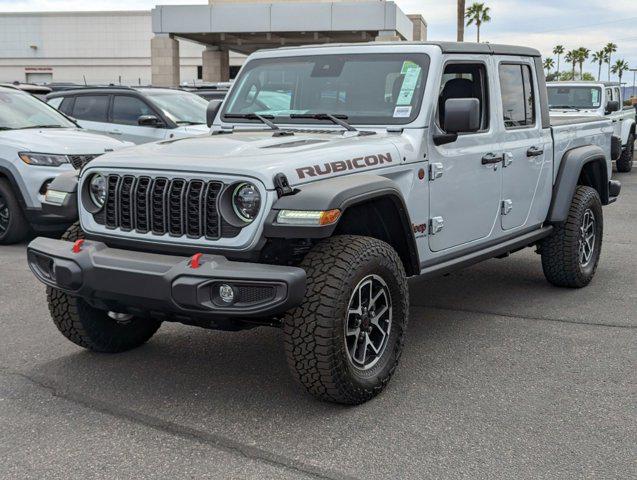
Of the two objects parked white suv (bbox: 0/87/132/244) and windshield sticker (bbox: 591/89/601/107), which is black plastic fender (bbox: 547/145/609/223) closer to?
parked white suv (bbox: 0/87/132/244)

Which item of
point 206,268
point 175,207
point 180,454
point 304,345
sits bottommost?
point 180,454

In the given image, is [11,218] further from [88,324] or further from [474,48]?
[474,48]

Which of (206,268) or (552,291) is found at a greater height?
(206,268)

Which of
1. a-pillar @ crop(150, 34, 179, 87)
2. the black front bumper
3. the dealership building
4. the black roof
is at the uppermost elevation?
the dealership building

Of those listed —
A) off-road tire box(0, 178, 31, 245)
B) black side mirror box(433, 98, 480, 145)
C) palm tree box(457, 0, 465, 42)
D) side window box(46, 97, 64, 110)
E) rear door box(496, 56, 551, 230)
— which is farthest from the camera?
palm tree box(457, 0, 465, 42)

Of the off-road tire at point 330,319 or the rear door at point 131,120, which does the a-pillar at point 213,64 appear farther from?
the off-road tire at point 330,319

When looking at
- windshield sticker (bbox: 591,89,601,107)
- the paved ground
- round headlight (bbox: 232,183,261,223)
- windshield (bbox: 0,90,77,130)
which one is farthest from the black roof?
windshield sticker (bbox: 591,89,601,107)

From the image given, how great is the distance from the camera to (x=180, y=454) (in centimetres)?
357

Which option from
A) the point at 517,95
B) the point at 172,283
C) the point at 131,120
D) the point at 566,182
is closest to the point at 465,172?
the point at 517,95

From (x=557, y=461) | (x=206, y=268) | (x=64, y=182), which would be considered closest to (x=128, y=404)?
(x=206, y=268)

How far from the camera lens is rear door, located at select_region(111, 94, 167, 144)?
450 inches

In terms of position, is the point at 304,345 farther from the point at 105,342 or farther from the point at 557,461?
the point at 105,342

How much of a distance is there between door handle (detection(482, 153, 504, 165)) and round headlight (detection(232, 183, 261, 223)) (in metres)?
2.04

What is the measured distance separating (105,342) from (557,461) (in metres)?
2.69
